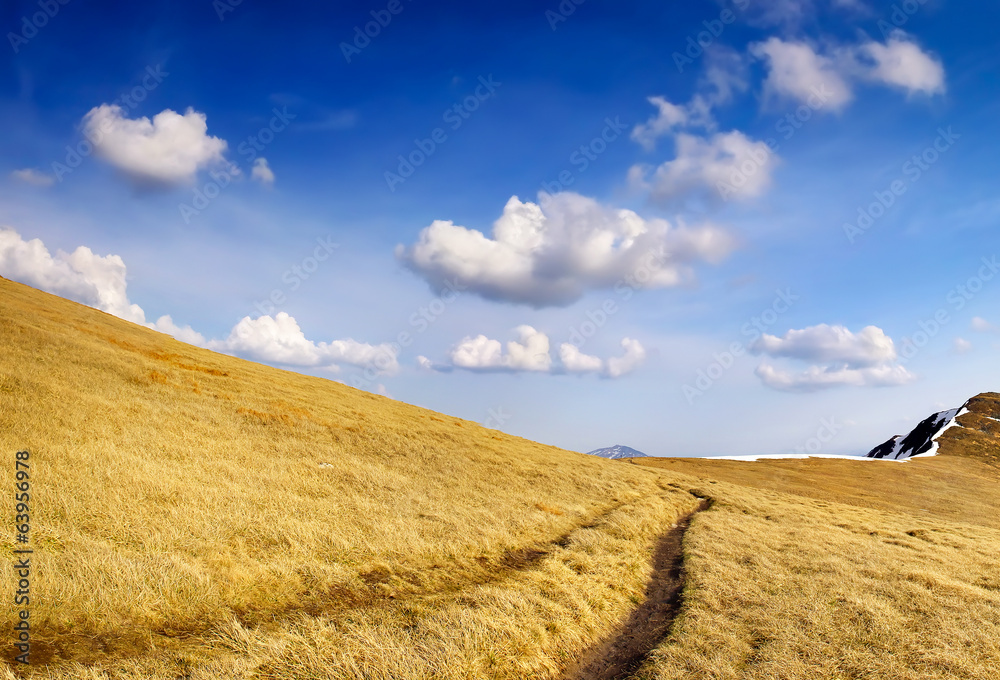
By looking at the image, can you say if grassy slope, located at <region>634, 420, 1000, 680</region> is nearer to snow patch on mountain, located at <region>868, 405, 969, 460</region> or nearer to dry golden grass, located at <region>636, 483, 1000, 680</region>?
dry golden grass, located at <region>636, 483, 1000, 680</region>

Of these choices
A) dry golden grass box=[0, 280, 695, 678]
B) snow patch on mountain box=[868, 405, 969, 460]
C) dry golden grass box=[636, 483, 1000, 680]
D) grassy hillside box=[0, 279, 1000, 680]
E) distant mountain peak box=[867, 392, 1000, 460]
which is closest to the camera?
dry golden grass box=[0, 280, 695, 678]

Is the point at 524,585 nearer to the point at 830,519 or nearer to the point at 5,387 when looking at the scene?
the point at 5,387

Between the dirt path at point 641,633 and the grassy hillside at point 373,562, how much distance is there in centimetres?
22

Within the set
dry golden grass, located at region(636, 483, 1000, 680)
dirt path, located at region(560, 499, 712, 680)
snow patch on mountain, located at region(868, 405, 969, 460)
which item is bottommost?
dirt path, located at region(560, 499, 712, 680)

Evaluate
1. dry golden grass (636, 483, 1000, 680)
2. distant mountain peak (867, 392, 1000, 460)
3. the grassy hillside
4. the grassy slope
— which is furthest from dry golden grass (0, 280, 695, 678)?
distant mountain peak (867, 392, 1000, 460)

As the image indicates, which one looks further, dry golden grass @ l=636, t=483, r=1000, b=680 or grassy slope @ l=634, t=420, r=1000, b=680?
grassy slope @ l=634, t=420, r=1000, b=680

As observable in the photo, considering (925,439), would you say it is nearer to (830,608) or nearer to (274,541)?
(830,608)

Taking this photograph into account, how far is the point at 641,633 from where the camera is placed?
1201cm

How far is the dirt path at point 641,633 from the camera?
10.1m

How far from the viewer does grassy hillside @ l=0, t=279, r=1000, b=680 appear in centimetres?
881

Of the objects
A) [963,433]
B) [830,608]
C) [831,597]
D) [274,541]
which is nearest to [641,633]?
[830,608]

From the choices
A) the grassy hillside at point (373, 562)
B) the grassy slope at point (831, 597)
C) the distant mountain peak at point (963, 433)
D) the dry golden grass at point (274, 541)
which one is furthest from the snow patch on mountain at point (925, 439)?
the dry golden grass at point (274, 541)

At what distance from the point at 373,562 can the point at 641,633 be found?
721 centimetres

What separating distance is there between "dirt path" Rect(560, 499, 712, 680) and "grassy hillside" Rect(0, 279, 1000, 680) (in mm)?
217
